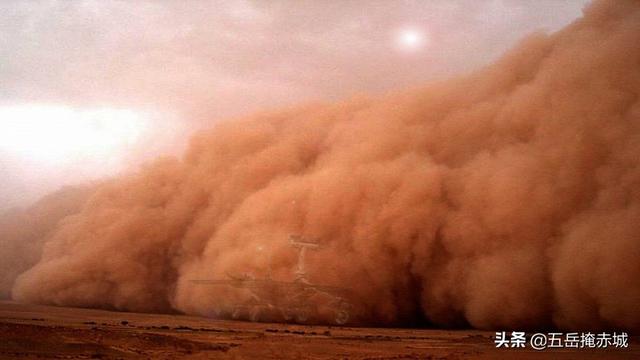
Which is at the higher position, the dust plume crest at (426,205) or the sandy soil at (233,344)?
the dust plume crest at (426,205)

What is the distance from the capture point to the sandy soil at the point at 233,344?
27.6 ft

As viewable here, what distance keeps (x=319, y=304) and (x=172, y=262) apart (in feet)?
29.0

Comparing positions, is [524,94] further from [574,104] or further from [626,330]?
[626,330]

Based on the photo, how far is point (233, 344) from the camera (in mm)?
9648

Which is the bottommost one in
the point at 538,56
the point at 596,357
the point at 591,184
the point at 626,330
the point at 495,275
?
the point at 596,357

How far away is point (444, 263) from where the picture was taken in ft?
53.3

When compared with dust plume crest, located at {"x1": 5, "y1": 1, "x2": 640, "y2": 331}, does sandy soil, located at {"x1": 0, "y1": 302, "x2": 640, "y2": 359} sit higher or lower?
lower

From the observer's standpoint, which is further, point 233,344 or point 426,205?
point 426,205

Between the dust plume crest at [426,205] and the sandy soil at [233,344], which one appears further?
the dust plume crest at [426,205]

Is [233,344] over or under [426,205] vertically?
under

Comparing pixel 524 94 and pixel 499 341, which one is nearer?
pixel 499 341

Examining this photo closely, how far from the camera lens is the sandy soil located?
8414 mm

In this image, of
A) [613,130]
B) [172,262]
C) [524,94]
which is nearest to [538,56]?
[524,94]

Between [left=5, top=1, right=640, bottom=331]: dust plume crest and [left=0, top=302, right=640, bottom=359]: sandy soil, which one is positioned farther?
[left=5, top=1, right=640, bottom=331]: dust plume crest
